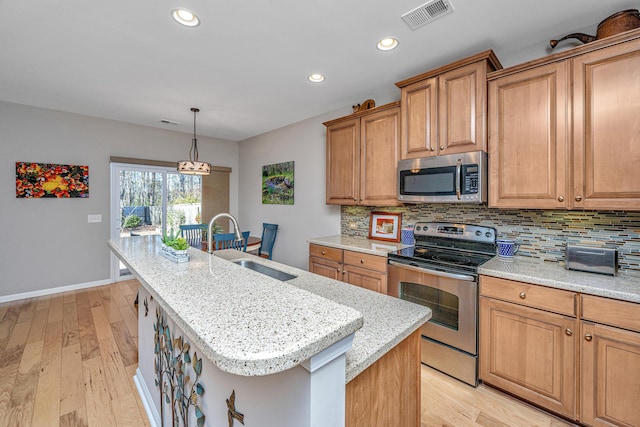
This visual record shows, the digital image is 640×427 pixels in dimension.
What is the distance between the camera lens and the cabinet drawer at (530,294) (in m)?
1.62

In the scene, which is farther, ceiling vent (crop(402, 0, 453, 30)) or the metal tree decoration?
ceiling vent (crop(402, 0, 453, 30))

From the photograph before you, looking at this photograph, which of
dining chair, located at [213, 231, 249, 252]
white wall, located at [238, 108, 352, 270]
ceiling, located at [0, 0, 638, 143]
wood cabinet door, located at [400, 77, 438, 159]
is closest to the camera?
ceiling, located at [0, 0, 638, 143]

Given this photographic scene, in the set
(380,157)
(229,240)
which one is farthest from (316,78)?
(229,240)

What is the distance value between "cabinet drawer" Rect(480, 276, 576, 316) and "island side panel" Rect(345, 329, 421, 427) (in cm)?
A: 105

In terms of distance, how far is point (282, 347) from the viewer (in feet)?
1.85

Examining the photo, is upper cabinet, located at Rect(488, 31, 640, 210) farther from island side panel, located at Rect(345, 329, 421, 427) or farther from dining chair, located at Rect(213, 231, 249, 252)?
dining chair, located at Rect(213, 231, 249, 252)

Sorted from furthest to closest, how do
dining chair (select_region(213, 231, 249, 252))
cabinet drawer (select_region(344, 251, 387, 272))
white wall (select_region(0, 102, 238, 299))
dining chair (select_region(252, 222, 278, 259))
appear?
dining chair (select_region(252, 222, 278, 259)) → white wall (select_region(0, 102, 238, 299)) → dining chair (select_region(213, 231, 249, 252)) → cabinet drawer (select_region(344, 251, 387, 272))

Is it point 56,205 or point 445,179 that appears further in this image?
point 56,205

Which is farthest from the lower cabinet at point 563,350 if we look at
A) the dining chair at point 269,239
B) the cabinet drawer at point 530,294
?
the dining chair at point 269,239

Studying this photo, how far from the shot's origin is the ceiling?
5.96ft

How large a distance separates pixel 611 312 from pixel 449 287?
84cm

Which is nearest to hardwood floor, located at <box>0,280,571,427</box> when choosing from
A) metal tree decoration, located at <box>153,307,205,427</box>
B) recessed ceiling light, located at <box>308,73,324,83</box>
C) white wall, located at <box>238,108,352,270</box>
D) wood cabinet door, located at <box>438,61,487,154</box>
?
metal tree decoration, located at <box>153,307,205,427</box>

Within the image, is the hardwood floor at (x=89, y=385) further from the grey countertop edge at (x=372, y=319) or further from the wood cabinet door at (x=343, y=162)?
the wood cabinet door at (x=343, y=162)

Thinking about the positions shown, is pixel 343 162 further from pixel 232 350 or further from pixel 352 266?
pixel 232 350
